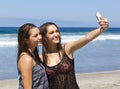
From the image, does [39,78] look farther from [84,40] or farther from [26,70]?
[84,40]

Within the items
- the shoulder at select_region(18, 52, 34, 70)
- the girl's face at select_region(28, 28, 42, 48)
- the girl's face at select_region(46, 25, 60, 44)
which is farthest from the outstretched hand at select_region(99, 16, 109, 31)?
the shoulder at select_region(18, 52, 34, 70)

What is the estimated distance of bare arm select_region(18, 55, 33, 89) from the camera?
3691 mm

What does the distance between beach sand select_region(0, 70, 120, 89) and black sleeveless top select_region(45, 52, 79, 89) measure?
5611 millimetres

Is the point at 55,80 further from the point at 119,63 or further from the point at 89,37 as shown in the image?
the point at 119,63

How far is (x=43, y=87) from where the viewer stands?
12.5ft

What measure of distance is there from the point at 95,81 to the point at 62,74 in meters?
6.76

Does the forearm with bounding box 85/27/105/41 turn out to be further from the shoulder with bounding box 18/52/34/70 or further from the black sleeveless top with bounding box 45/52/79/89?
the shoulder with bounding box 18/52/34/70

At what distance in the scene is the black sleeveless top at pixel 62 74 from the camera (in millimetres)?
3971

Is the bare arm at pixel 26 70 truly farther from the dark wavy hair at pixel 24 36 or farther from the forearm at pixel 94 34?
the forearm at pixel 94 34

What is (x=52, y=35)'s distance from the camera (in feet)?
13.1

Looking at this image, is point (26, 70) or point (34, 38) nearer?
point (26, 70)

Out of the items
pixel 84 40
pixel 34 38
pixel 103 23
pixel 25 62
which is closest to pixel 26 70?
pixel 25 62

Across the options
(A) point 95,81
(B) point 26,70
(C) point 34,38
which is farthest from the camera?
(A) point 95,81

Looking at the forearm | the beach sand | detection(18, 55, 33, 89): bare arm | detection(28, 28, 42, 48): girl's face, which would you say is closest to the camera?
detection(18, 55, 33, 89): bare arm
